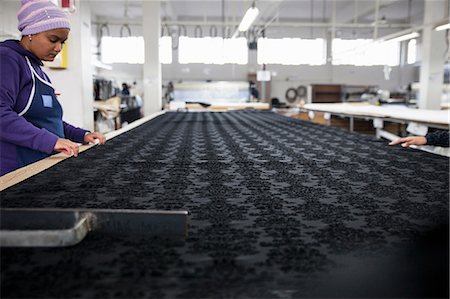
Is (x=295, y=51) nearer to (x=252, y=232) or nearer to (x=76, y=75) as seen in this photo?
(x=76, y=75)

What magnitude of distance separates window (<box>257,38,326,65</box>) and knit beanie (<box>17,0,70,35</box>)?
11955 millimetres

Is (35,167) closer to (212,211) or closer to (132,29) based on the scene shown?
(212,211)

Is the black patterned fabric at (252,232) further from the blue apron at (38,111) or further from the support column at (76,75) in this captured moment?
the support column at (76,75)

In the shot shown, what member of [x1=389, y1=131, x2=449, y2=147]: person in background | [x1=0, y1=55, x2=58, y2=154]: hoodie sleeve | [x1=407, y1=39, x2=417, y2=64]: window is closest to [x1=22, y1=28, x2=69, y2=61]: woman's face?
[x1=0, y1=55, x2=58, y2=154]: hoodie sleeve

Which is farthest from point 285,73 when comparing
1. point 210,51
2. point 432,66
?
point 432,66

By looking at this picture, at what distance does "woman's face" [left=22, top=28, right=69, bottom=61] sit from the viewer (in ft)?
4.70

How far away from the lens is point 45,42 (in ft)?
4.73

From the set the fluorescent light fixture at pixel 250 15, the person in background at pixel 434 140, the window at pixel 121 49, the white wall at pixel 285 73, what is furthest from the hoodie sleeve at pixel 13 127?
the window at pixel 121 49

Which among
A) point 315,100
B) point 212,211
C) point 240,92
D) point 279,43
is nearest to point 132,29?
point 240,92

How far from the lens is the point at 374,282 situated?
55cm

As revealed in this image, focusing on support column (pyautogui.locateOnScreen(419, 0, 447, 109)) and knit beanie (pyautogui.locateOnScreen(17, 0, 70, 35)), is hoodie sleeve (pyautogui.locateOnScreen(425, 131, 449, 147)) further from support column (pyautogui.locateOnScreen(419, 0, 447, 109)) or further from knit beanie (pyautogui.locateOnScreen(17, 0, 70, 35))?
support column (pyautogui.locateOnScreen(419, 0, 447, 109))

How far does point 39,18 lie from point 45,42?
8 centimetres

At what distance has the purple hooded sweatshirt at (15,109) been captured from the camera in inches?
50.8

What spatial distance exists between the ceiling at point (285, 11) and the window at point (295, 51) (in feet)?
2.32
